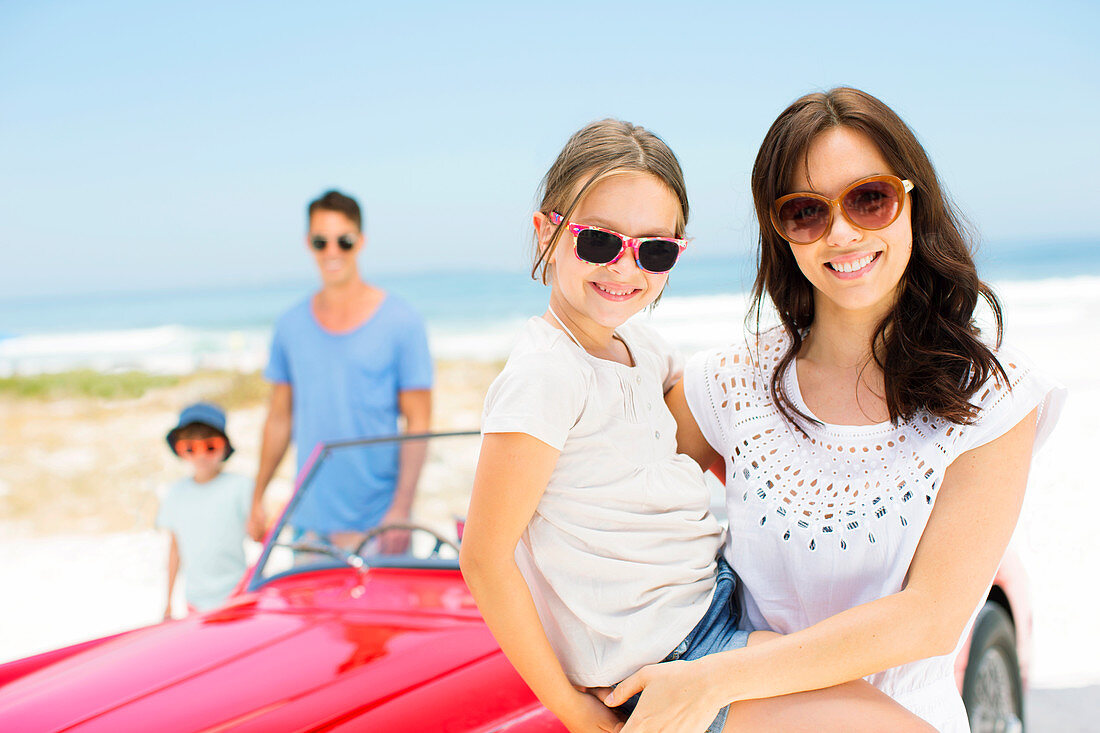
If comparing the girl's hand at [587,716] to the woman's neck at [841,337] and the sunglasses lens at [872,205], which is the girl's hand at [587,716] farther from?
the sunglasses lens at [872,205]

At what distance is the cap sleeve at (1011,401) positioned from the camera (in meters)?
1.59

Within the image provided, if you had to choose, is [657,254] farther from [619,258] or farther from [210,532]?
[210,532]

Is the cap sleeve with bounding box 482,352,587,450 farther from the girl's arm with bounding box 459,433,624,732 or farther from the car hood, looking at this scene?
the car hood

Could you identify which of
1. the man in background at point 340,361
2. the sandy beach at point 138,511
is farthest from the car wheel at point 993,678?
the man in background at point 340,361

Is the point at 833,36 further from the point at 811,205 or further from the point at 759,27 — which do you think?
the point at 811,205

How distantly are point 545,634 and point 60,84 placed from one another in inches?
1722

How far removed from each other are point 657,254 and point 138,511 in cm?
617

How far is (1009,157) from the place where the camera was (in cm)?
3353

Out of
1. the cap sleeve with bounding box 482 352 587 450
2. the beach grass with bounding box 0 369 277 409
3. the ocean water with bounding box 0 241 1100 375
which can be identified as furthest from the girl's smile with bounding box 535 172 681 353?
the ocean water with bounding box 0 241 1100 375

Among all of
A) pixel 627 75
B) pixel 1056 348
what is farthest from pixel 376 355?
pixel 627 75

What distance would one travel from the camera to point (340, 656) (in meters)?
2.13

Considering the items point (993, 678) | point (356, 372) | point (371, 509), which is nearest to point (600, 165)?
point (371, 509)

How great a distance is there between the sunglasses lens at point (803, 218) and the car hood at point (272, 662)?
48.2 inches

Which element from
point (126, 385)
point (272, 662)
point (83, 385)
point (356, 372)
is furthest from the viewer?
point (126, 385)
